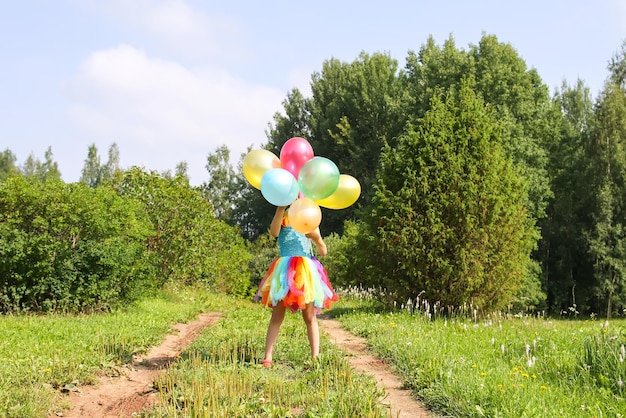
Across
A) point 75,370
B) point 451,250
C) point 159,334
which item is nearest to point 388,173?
point 451,250

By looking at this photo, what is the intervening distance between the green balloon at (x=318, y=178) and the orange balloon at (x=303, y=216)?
31 centimetres

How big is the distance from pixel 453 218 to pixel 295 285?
23.8 ft

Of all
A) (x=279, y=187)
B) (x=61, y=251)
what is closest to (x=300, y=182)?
(x=279, y=187)

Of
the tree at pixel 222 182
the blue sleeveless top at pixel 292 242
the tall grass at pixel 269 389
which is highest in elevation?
the tree at pixel 222 182

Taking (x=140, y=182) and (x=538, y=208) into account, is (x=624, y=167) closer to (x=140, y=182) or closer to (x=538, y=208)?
(x=538, y=208)

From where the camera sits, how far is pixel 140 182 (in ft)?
64.6

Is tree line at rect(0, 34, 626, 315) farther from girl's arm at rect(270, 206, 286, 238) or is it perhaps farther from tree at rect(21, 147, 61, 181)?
tree at rect(21, 147, 61, 181)

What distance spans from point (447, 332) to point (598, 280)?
23.5m

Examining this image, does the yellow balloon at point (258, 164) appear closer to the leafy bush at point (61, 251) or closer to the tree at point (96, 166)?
the leafy bush at point (61, 251)

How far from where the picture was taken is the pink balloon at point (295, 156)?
23.0ft

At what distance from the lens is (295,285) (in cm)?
645

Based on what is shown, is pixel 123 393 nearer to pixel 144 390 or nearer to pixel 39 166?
pixel 144 390

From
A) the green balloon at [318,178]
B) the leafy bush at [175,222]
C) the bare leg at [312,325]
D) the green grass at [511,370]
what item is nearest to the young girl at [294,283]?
the bare leg at [312,325]

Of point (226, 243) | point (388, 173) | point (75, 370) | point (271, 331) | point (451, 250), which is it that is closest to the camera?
point (75, 370)
